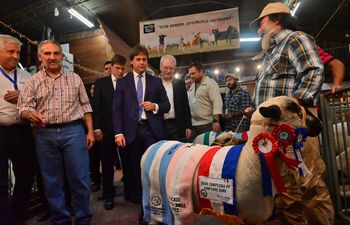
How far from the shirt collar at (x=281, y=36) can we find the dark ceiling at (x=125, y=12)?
6079mm

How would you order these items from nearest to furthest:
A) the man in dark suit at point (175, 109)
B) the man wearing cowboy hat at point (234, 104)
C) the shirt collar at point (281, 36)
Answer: the shirt collar at point (281, 36) < the man in dark suit at point (175, 109) < the man wearing cowboy hat at point (234, 104)

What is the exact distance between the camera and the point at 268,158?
4.74 ft

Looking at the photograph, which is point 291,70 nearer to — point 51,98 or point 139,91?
point 139,91

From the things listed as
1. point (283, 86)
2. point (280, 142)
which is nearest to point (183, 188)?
point (280, 142)

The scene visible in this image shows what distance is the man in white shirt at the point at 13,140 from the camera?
2428 millimetres

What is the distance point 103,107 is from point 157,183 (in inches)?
69.0

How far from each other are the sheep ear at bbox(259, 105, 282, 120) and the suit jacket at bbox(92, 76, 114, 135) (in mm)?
2200

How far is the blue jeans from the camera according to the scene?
2377 millimetres

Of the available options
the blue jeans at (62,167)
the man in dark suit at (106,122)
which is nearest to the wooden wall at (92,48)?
the man in dark suit at (106,122)

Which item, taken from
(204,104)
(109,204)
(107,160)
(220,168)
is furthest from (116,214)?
(220,168)

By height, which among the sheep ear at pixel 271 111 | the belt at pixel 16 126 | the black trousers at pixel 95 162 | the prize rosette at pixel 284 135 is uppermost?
the sheep ear at pixel 271 111

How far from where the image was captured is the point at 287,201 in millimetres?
2031

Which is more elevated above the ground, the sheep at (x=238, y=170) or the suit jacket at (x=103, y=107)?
the suit jacket at (x=103, y=107)

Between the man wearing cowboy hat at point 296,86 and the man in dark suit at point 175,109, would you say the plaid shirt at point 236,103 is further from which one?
the man wearing cowboy hat at point 296,86
